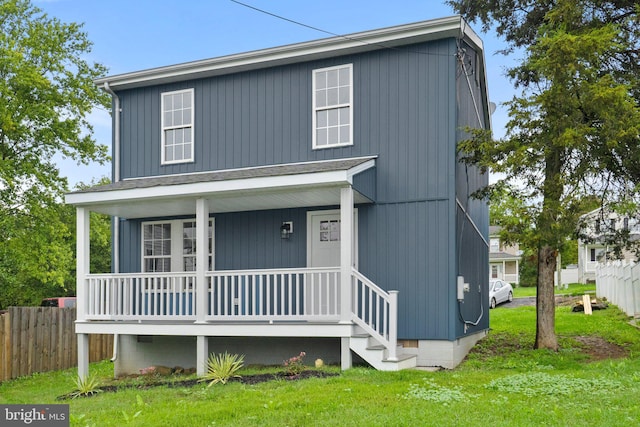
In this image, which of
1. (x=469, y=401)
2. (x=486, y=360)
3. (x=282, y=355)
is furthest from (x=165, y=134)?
(x=469, y=401)

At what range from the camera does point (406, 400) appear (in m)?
7.79

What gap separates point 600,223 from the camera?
13.2 m

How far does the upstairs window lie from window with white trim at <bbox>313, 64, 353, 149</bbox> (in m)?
2.94

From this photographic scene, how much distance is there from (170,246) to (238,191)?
3.37 m

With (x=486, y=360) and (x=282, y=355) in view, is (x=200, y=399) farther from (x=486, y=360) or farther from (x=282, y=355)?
(x=486, y=360)

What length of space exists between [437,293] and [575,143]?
11.1ft

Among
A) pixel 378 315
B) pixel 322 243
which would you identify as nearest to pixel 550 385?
pixel 378 315

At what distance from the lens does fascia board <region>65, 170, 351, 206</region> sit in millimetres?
10680

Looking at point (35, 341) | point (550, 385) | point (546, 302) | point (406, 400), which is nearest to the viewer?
point (406, 400)

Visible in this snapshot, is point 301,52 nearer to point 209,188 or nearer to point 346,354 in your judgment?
point 209,188

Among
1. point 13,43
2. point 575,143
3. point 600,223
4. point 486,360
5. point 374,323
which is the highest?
point 13,43

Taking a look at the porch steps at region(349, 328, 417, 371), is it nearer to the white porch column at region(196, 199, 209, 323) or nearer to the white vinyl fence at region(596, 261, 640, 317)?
the white porch column at region(196, 199, 209, 323)

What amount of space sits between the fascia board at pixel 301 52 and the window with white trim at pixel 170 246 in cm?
310

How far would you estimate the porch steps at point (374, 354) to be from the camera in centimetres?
1047
